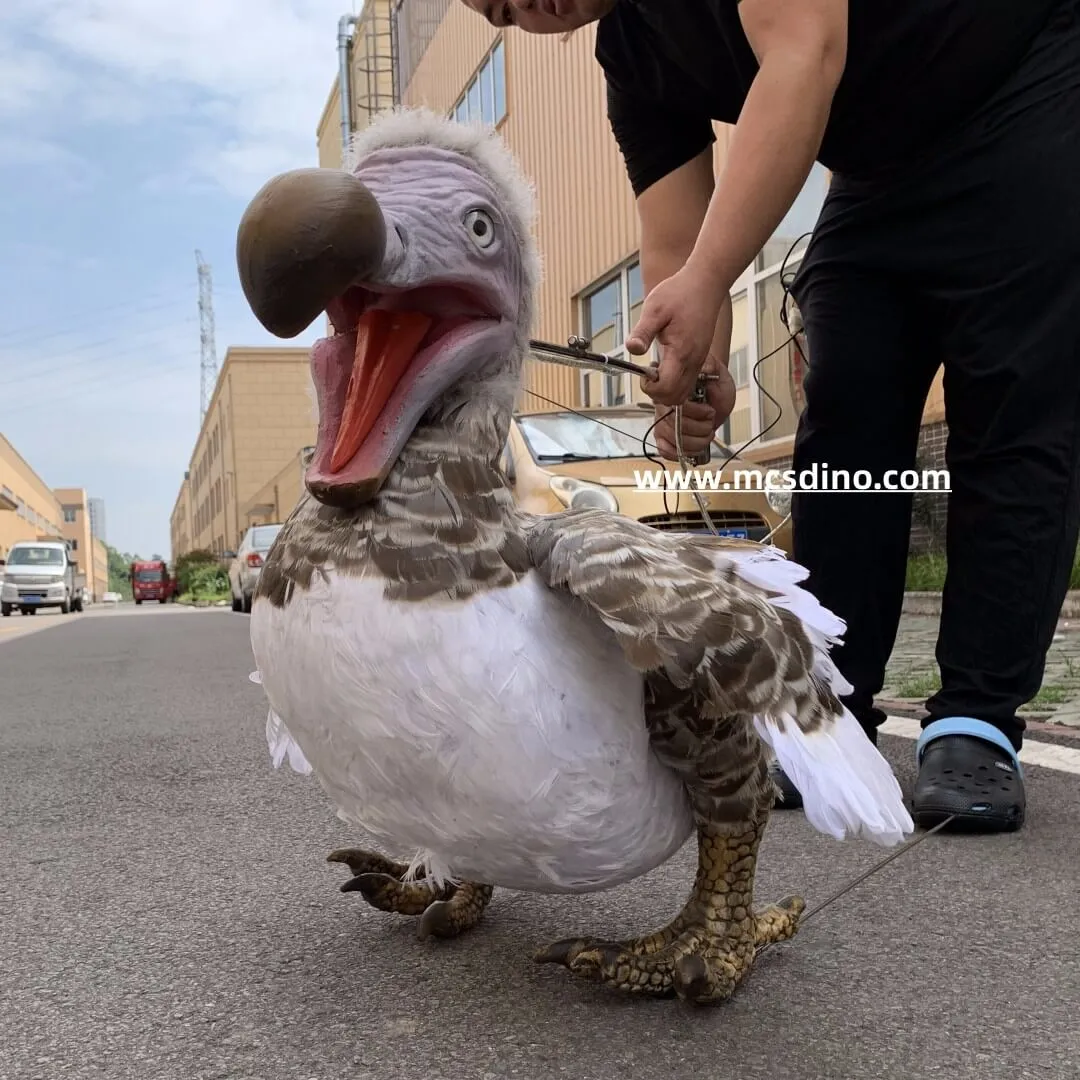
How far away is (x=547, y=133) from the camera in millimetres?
13547

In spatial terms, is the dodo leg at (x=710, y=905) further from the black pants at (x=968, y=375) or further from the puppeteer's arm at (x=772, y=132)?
the black pants at (x=968, y=375)

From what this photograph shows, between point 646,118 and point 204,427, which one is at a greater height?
point 204,427

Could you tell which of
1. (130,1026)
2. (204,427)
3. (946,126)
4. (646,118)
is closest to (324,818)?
(130,1026)

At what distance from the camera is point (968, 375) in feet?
6.88

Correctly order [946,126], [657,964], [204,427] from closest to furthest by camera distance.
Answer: [657,964], [946,126], [204,427]

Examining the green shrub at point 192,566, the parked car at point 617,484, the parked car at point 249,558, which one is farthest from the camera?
the green shrub at point 192,566

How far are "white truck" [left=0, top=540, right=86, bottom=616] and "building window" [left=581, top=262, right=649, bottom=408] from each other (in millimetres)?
18601

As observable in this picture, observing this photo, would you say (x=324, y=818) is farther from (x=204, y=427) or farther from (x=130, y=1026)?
(x=204, y=427)

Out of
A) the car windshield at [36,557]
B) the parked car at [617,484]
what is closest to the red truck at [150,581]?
the car windshield at [36,557]

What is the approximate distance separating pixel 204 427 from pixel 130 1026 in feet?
215

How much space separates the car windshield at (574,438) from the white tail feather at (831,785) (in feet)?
13.2

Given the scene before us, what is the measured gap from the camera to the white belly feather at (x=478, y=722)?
3.64ft

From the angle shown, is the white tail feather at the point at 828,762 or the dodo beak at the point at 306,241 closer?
the dodo beak at the point at 306,241

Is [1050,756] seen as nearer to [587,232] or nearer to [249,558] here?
[587,232]
